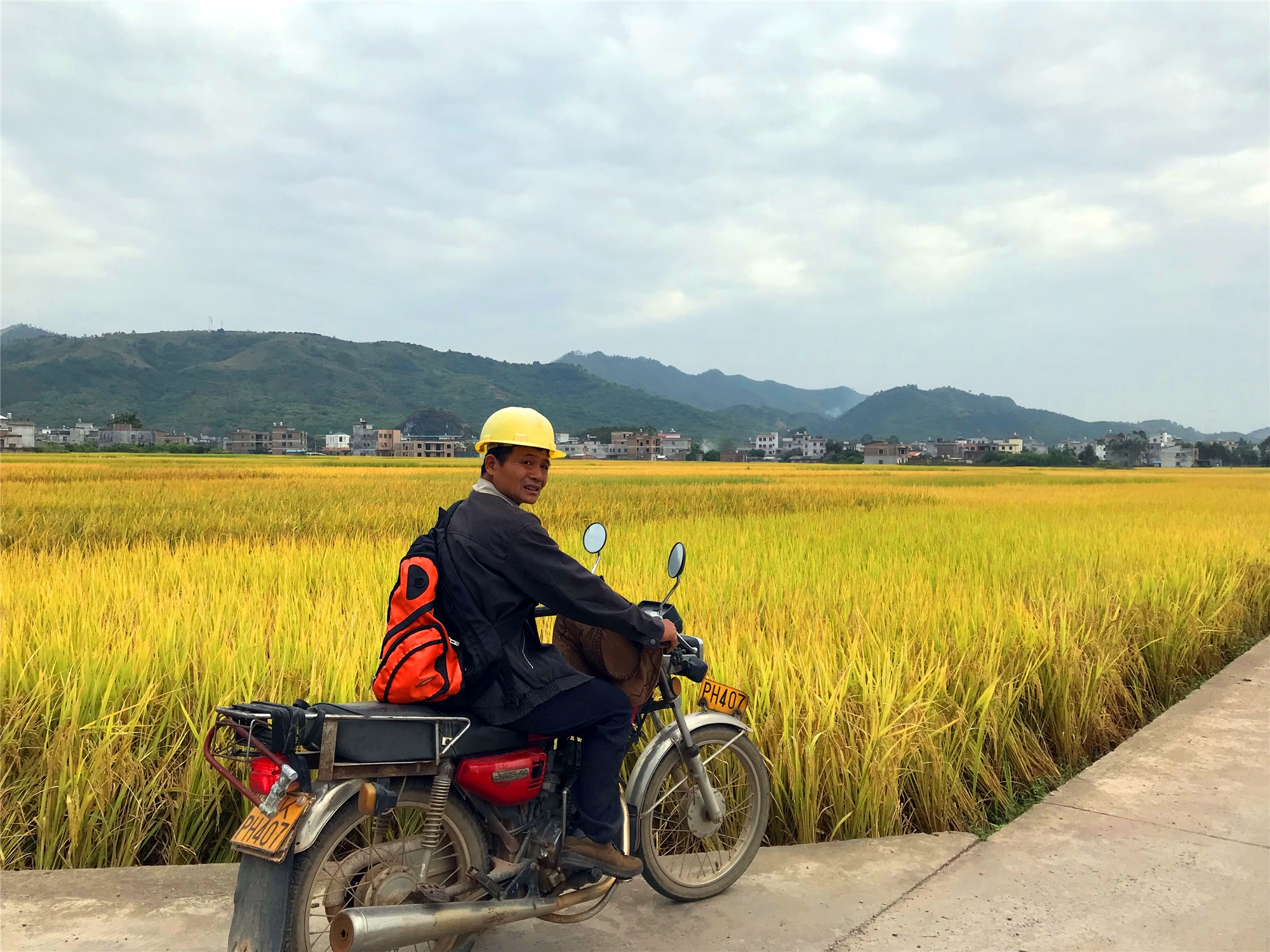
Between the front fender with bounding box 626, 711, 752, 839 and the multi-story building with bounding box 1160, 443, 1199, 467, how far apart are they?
131588 millimetres

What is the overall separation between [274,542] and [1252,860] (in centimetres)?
1009

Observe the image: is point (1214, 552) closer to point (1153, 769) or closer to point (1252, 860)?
point (1153, 769)

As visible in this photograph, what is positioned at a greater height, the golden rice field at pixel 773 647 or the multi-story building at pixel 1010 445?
the multi-story building at pixel 1010 445

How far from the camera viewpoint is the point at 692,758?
9.26 ft

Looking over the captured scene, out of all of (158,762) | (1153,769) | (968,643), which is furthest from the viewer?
(968,643)

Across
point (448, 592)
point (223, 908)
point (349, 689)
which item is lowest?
point (223, 908)

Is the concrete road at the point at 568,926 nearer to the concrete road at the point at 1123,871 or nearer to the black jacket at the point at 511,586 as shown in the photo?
the concrete road at the point at 1123,871

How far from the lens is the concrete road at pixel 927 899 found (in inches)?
99.9

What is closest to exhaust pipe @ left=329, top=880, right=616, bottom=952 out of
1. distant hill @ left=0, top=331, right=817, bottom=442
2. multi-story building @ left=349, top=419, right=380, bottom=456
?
multi-story building @ left=349, top=419, right=380, bottom=456

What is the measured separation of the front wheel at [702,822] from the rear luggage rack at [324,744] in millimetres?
833

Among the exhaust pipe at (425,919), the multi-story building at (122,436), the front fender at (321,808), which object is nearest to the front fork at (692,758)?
the exhaust pipe at (425,919)

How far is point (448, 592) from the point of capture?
2.29m

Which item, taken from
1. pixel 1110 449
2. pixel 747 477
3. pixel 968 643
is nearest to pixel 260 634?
pixel 968 643

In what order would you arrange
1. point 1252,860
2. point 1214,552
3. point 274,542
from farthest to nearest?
point 274,542 → point 1214,552 → point 1252,860
